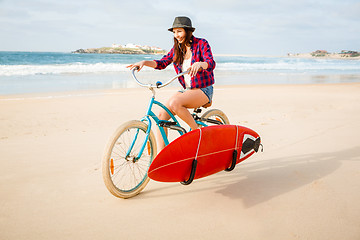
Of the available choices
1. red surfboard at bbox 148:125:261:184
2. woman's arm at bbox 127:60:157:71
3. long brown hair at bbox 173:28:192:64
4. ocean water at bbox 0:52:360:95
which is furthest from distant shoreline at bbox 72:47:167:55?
red surfboard at bbox 148:125:261:184

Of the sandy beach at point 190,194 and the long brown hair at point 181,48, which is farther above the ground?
the long brown hair at point 181,48

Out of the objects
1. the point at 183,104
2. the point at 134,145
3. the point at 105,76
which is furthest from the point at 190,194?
the point at 105,76

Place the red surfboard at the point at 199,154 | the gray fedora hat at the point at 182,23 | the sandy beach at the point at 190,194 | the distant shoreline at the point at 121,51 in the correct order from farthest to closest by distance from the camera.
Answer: the distant shoreline at the point at 121,51, the gray fedora hat at the point at 182,23, the red surfboard at the point at 199,154, the sandy beach at the point at 190,194

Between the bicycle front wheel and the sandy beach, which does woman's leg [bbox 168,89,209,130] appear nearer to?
the bicycle front wheel

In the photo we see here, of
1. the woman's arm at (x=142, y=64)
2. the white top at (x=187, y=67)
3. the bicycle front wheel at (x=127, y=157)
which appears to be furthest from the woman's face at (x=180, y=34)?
the bicycle front wheel at (x=127, y=157)

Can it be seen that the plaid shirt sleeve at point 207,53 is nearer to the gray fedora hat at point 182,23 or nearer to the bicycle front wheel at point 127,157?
the gray fedora hat at point 182,23

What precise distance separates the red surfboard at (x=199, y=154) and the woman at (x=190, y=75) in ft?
1.26

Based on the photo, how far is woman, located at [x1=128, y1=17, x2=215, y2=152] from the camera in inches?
115

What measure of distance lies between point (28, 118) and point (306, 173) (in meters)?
5.48

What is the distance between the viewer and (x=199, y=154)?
267cm

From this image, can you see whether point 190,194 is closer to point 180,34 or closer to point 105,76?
point 180,34

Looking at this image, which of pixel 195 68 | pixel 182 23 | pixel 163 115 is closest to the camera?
pixel 195 68

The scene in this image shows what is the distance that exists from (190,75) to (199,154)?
2.57ft

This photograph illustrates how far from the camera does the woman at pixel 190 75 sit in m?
2.92
